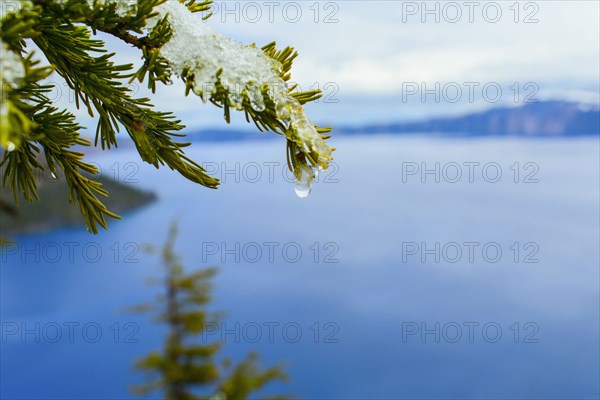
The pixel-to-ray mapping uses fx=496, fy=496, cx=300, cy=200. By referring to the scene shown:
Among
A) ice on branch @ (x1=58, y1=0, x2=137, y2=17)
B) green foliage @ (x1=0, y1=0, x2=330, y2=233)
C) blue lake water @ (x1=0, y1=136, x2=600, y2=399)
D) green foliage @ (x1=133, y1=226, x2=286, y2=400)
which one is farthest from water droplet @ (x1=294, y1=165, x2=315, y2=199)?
blue lake water @ (x1=0, y1=136, x2=600, y2=399)

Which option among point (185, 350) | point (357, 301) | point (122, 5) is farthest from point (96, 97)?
point (357, 301)

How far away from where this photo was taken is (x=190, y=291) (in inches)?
618

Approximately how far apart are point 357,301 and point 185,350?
117 metres

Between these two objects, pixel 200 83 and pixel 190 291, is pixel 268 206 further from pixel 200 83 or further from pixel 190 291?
pixel 200 83

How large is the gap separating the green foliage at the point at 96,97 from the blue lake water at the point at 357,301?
99734mm

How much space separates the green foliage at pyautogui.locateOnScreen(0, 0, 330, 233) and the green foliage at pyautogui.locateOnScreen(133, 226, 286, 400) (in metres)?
12.7

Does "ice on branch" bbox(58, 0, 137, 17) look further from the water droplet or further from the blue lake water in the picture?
the blue lake water

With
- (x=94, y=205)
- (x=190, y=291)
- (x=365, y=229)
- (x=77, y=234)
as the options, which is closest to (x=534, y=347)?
(x=365, y=229)

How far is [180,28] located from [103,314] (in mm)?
143588

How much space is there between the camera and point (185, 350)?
55.3ft

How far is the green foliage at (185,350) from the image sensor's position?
1430 centimetres

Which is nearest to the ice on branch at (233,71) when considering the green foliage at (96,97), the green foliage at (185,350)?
the green foliage at (96,97)

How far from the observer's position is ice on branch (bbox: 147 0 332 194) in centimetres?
134

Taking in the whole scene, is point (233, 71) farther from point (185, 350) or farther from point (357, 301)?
point (357, 301)
